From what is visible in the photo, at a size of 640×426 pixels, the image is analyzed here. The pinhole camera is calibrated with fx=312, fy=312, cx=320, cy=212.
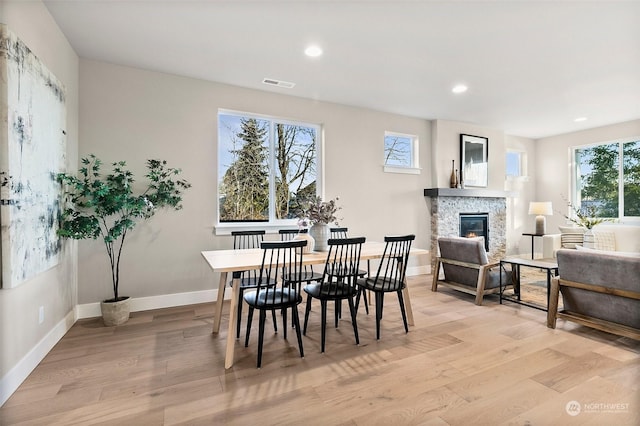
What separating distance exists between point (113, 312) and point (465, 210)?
18.4 ft

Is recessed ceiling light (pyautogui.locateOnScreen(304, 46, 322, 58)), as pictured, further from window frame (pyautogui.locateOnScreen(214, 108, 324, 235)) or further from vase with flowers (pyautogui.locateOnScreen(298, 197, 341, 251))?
vase with flowers (pyautogui.locateOnScreen(298, 197, 341, 251))

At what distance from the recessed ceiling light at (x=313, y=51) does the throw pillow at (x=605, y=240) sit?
5.39 m

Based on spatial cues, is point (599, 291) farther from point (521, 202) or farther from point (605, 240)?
point (521, 202)

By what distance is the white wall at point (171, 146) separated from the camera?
339 centimetres

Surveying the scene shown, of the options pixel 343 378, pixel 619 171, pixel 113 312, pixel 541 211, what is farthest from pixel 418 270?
pixel 113 312

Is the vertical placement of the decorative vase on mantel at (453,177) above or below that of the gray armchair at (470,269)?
above

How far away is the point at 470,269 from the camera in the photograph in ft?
13.1

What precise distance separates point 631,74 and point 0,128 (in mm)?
6030

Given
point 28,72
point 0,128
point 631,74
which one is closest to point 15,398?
point 0,128

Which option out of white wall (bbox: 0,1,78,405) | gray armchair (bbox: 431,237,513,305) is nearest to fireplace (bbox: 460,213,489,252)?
gray armchair (bbox: 431,237,513,305)

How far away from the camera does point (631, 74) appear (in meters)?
3.70

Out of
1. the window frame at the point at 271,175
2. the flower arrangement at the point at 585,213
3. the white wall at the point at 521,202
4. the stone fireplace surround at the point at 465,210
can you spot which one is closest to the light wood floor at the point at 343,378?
the window frame at the point at 271,175

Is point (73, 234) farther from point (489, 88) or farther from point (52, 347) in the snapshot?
point (489, 88)

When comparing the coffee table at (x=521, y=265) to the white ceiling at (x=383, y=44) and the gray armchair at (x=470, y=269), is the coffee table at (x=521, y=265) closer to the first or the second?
the gray armchair at (x=470, y=269)
